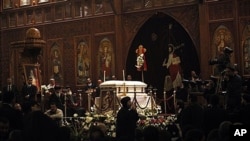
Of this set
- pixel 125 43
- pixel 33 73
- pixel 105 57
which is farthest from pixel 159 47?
pixel 33 73

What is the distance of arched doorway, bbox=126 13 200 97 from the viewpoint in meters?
22.6

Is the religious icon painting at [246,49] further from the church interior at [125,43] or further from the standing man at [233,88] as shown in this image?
the standing man at [233,88]

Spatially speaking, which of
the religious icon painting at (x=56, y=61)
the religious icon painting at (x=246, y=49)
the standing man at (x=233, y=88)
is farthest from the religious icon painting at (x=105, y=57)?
the standing man at (x=233, y=88)

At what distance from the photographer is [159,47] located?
23672mm

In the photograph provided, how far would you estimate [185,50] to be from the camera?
22.6 m

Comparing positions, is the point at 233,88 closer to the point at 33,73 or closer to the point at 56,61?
the point at 33,73

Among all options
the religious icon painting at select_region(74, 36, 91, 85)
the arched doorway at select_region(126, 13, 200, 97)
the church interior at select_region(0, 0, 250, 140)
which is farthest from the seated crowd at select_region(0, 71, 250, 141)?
the religious icon painting at select_region(74, 36, 91, 85)

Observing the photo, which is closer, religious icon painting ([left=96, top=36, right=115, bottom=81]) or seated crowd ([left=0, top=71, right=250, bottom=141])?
seated crowd ([left=0, top=71, right=250, bottom=141])

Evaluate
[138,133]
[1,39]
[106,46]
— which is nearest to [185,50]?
[106,46]

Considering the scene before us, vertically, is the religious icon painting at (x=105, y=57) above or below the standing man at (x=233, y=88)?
above

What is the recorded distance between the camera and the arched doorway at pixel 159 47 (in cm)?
2256

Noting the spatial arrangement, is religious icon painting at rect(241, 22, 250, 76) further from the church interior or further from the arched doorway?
the arched doorway

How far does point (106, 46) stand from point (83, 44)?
1.45 metres

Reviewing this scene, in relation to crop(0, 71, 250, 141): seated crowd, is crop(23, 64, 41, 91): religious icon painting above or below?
above
